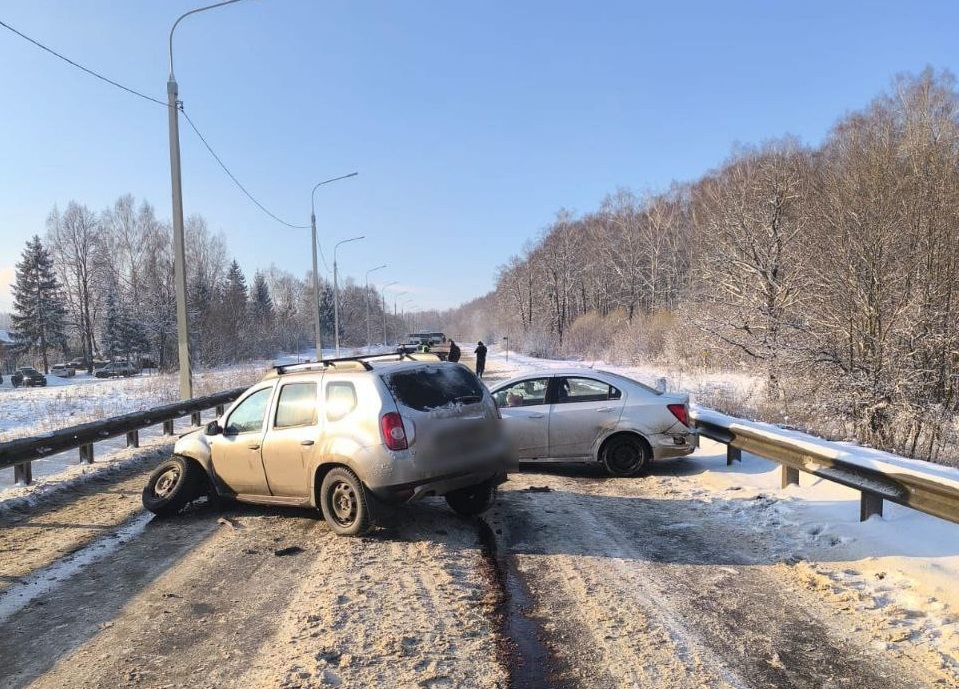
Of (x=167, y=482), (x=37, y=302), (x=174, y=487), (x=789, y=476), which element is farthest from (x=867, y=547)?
(x=37, y=302)

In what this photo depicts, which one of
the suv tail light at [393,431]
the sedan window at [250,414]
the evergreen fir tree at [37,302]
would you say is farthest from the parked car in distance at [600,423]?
the evergreen fir tree at [37,302]

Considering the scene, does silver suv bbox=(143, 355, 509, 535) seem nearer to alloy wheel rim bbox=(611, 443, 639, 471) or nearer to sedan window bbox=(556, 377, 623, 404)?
sedan window bbox=(556, 377, 623, 404)

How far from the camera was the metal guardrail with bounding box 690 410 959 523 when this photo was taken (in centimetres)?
507

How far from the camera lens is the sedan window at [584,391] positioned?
9.00 metres

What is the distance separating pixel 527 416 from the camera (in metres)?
9.16

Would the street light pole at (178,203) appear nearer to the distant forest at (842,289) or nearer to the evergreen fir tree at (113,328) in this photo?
the distant forest at (842,289)

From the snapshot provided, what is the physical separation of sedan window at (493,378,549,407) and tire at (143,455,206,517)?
4108 mm

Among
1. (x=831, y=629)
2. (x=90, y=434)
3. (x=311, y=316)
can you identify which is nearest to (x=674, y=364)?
(x=90, y=434)

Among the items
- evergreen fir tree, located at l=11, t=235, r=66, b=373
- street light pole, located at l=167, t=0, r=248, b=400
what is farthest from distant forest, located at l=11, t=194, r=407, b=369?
street light pole, located at l=167, t=0, r=248, b=400

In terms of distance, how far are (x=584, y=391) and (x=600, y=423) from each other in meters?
0.55

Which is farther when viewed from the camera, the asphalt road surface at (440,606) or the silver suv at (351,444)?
the silver suv at (351,444)

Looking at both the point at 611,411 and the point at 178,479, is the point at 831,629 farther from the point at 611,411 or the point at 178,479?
the point at 178,479

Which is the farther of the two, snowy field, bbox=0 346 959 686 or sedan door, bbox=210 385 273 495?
sedan door, bbox=210 385 273 495

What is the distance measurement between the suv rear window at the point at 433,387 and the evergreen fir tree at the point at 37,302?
76.8 m
